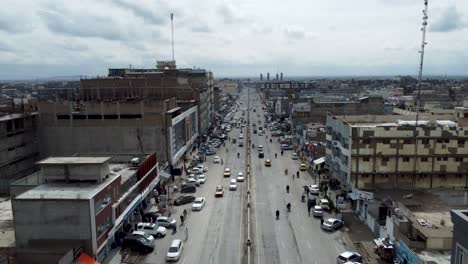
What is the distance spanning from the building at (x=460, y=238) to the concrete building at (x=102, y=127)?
43.3 m

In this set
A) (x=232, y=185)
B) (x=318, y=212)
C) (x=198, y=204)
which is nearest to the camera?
(x=318, y=212)

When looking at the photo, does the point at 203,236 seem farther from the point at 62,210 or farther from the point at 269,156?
the point at 269,156

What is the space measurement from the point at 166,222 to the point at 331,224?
49.5 feet

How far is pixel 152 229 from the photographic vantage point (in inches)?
1385

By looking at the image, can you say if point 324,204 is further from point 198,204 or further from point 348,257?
point 348,257

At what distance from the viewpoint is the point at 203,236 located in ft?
116

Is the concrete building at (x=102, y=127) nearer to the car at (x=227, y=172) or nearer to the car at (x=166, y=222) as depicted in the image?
the car at (x=227, y=172)

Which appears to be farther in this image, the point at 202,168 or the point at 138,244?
the point at 202,168

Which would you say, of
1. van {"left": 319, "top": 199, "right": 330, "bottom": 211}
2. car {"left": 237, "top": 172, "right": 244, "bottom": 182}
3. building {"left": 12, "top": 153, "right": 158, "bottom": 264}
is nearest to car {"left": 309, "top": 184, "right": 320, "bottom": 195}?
van {"left": 319, "top": 199, "right": 330, "bottom": 211}

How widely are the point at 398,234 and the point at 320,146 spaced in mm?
35441

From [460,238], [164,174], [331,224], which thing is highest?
[460,238]

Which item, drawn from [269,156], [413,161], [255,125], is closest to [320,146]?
[269,156]

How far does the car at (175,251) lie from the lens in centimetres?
3028

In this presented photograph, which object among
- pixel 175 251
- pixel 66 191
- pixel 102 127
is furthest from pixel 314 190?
pixel 66 191
